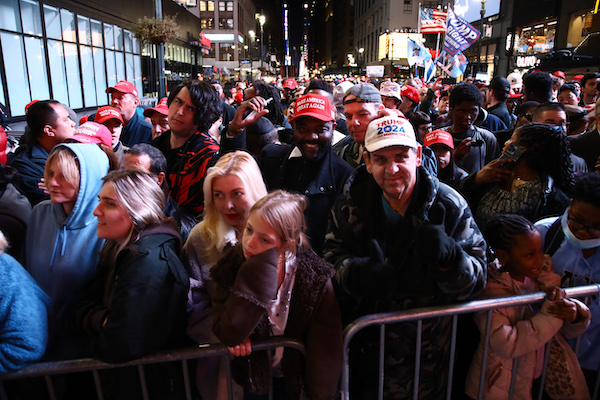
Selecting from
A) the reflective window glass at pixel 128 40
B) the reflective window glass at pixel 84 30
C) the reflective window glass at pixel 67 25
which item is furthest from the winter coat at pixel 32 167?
the reflective window glass at pixel 128 40

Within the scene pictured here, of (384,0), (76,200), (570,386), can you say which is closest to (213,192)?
(76,200)

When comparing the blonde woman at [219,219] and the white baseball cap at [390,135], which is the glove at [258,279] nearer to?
the blonde woman at [219,219]

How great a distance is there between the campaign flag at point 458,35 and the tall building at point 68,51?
13.4 meters

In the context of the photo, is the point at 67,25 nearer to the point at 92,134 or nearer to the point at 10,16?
the point at 10,16

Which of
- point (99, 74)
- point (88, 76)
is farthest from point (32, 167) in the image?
point (99, 74)

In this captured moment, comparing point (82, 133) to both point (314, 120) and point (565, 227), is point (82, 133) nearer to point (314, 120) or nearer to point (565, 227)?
point (314, 120)

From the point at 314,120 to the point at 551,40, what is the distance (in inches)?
1543

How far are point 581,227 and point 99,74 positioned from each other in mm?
20785

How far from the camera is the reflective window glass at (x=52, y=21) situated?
1403 centimetres

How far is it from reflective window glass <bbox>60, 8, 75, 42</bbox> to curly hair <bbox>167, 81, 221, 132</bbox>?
1521 centimetres

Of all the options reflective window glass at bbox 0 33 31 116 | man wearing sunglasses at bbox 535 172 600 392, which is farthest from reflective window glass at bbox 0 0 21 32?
man wearing sunglasses at bbox 535 172 600 392

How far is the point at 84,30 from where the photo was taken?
55.6 ft

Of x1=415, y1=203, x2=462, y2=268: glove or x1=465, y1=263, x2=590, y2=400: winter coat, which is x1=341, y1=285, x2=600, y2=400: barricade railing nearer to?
x1=465, y1=263, x2=590, y2=400: winter coat

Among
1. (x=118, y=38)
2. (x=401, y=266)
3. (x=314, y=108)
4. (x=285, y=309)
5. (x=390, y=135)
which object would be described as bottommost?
(x=285, y=309)
